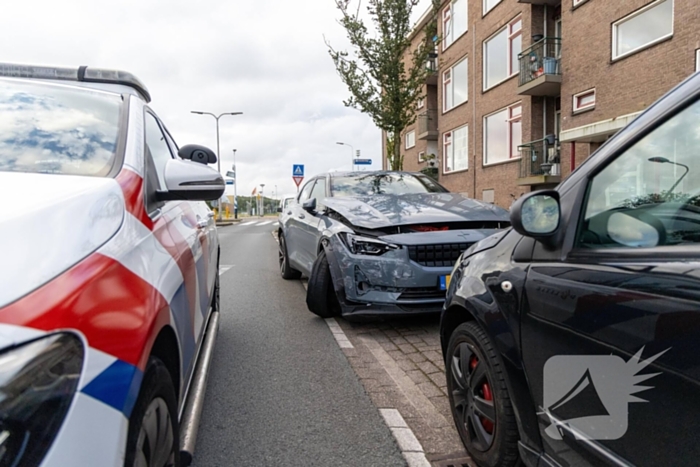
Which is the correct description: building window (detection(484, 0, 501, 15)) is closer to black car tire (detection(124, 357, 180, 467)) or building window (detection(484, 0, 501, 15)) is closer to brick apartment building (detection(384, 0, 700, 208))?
brick apartment building (detection(384, 0, 700, 208))

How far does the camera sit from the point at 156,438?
1.48m

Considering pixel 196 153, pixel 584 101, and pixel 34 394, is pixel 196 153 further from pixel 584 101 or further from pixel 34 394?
pixel 584 101

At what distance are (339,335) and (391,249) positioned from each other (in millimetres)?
1044

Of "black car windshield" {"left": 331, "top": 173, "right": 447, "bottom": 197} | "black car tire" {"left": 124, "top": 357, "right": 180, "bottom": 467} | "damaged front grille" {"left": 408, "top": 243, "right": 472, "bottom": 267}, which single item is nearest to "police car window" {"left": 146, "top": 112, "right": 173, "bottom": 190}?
"black car tire" {"left": 124, "top": 357, "right": 180, "bottom": 467}

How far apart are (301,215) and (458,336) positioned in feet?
13.7

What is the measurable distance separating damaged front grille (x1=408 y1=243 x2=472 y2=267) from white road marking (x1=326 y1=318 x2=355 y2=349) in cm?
98

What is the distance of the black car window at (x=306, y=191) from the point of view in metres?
7.09

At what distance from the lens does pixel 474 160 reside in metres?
21.6

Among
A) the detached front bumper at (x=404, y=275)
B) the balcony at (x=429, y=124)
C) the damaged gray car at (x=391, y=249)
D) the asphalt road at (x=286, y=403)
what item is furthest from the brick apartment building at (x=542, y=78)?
the asphalt road at (x=286, y=403)

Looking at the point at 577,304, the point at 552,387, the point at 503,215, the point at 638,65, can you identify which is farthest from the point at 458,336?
the point at 638,65

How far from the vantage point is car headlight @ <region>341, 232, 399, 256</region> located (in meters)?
4.25

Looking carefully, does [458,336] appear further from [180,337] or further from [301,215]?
[301,215]

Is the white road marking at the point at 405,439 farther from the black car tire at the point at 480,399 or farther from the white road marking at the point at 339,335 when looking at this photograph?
the white road marking at the point at 339,335

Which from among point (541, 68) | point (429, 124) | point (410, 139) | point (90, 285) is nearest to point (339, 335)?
point (90, 285)
